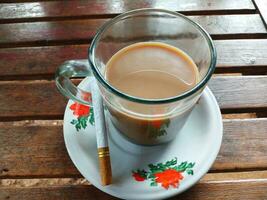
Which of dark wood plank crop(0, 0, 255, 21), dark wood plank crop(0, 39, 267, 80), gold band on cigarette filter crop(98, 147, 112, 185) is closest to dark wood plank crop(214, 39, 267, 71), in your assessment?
dark wood plank crop(0, 39, 267, 80)

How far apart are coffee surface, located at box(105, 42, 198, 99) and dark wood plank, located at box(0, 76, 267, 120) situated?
0.31ft

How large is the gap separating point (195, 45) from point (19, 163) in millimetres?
371

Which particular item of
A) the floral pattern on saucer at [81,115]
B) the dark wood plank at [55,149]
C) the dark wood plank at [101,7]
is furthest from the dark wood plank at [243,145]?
the dark wood plank at [101,7]

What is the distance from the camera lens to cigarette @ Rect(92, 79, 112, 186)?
1.60 feet

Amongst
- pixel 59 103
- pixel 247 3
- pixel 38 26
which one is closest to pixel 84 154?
pixel 59 103

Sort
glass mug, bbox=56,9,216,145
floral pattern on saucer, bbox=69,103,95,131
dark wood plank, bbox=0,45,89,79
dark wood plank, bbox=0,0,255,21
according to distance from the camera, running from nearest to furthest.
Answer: glass mug, bbox=56,9,216,145 → floral pattern on saucer, bbox=69,103,95,131 → dark wood plank, bbox=0,45,89,79 → dark wood plank, bbox=0,0,255,21

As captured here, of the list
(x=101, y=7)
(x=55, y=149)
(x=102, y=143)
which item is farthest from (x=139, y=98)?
(x=101, y=7)

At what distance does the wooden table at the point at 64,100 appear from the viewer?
532 millimetres

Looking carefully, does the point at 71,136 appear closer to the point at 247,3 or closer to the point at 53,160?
the point at 53,160

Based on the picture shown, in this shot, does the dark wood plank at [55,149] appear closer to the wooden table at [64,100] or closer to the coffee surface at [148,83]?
the wooden table at [64,100]

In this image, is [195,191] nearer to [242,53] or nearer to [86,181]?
[86,181]

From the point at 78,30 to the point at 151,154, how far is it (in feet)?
1.23

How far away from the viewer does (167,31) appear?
62 centimetres

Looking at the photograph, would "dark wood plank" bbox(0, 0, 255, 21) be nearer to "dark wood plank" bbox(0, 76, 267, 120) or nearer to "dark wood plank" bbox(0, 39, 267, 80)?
"dark wood plank" bbox(0, 39, 267, 80)
